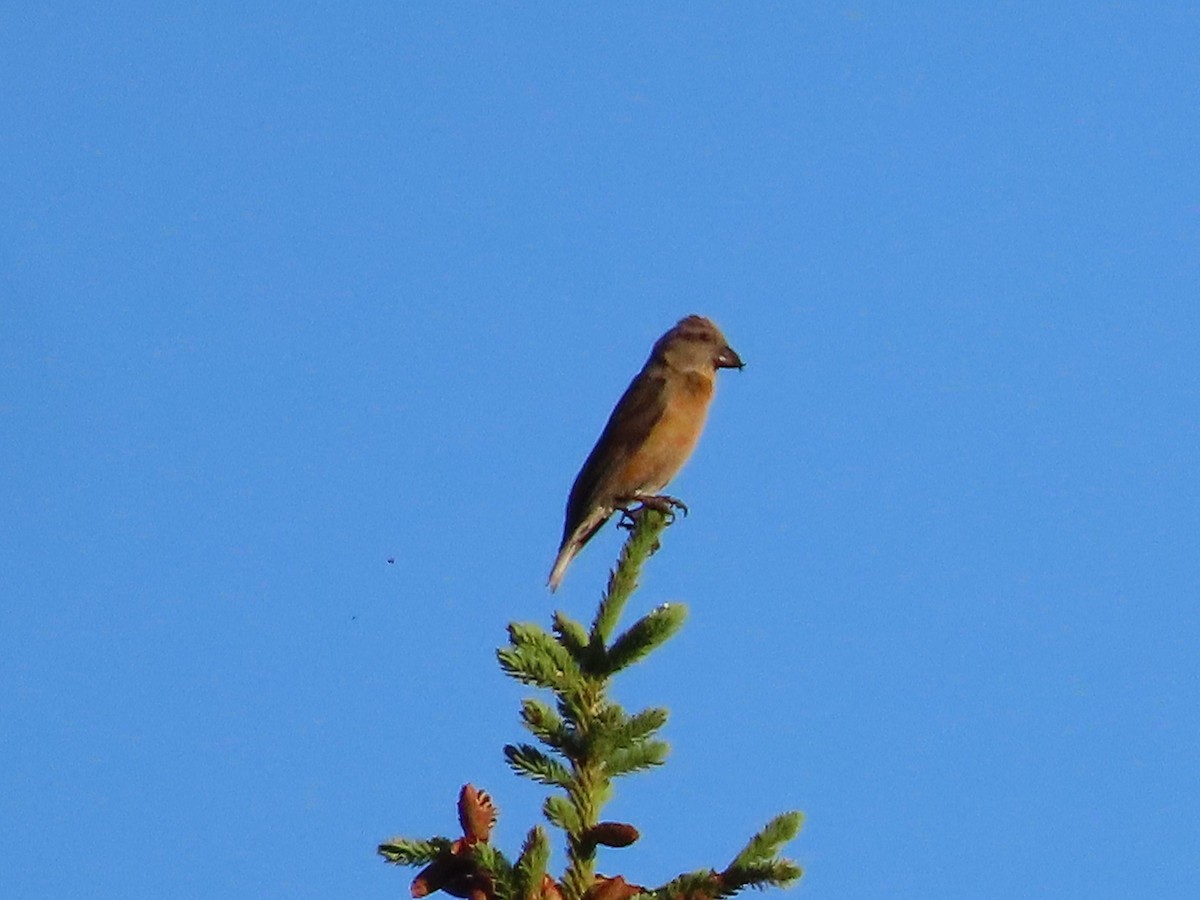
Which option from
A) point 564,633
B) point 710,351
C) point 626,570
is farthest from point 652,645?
point 710,351

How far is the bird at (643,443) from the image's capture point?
408 inches

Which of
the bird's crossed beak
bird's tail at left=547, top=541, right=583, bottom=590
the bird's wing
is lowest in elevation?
bird's tail at left=547, top=541, right=583, bottom=590

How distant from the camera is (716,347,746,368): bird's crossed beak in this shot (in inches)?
448

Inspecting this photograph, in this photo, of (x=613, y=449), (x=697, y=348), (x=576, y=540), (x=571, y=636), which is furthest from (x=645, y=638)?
(x=697, y=348)

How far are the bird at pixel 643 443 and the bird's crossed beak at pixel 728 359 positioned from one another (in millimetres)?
11

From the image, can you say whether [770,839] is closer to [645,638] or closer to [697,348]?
[645,638]

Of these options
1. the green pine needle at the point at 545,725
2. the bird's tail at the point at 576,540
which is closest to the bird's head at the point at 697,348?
the bird's tail at the point at 576,540

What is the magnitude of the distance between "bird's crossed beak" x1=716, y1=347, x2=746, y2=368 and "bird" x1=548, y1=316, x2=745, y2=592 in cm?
1

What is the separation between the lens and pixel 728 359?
449 inches

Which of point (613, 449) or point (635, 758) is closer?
point (635, 758)

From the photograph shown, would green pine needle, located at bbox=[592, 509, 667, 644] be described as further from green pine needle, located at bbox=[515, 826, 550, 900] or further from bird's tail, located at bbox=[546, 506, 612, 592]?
bird's tail, located at bbox=[546, 506, 612, 592]

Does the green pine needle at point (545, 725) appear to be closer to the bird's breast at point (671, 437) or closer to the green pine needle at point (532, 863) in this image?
the green pine needle at point (532, 863)

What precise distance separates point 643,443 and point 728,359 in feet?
4.02

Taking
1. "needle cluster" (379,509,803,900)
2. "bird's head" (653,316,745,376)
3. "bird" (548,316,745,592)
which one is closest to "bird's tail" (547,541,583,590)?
"bird" (548,316,745,592)
